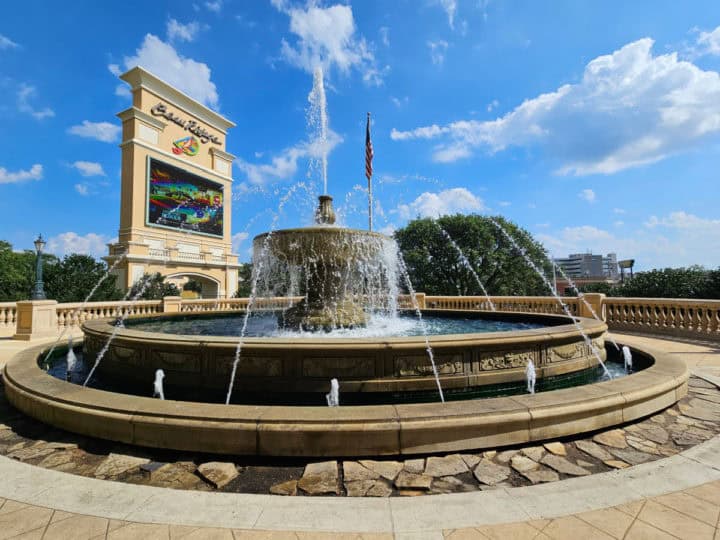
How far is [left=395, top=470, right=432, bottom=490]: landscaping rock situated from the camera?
3022 millimetres

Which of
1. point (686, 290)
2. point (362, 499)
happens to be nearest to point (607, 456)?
point (362, 499)

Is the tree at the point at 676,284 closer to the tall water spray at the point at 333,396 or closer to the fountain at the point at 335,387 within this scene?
the fountain at the point at 335,387

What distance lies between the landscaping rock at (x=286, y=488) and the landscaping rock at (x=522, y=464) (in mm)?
2044

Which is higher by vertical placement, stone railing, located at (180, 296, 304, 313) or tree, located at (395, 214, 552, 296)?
tree, located at (395, 214, 552, 296)

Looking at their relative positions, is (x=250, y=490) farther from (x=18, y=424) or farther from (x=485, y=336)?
(x=485, y=336)

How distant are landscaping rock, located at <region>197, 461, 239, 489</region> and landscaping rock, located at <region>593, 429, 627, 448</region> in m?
Result: 3.81

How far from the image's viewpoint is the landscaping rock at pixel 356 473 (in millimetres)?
3158

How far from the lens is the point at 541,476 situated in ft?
10.4

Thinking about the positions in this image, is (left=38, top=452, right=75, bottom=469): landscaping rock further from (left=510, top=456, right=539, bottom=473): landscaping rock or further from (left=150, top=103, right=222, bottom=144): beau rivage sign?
(left=150, top=103, right=222, bottom=144): beau rivage sign

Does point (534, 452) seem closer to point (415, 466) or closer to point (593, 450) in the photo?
point (593, 450)

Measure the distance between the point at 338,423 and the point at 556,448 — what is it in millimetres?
2299

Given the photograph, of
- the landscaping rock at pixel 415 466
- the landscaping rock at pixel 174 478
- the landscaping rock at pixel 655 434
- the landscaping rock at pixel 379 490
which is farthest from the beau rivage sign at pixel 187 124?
the landscaping rock at pixel 655 434

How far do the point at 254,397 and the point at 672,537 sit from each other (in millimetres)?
4553


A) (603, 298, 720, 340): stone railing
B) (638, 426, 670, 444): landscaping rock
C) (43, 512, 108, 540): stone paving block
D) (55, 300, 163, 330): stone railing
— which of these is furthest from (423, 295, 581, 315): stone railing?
(43, 512, 108, 540): stone paving block
